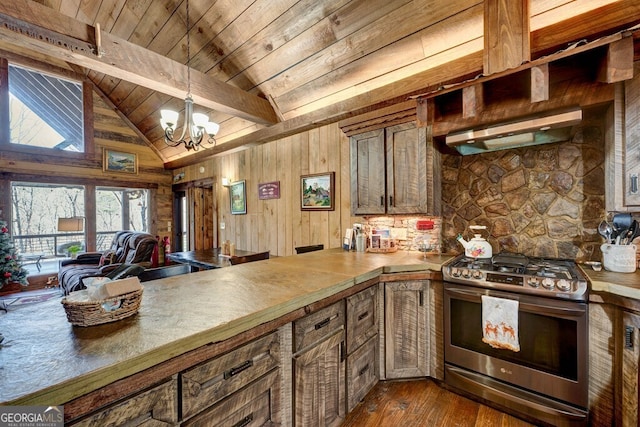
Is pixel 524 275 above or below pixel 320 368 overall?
above

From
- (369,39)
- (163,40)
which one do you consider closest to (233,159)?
(163,40)

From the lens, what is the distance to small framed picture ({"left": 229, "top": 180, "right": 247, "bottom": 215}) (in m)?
4.62

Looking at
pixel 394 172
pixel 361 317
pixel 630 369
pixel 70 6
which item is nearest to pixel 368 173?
pixel 394 172

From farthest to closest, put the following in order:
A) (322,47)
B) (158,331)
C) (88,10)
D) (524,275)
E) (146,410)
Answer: (88,10) < (322,47) < (524,275) < (158,331) < (146,410)

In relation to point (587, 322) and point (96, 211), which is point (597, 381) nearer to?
point (587, 322)

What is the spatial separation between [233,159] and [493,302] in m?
4.38

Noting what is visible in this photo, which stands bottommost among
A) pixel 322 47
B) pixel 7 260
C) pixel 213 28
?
pixel 7 260

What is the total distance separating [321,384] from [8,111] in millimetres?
6913

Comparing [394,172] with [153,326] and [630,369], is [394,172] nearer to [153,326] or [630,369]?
[630,369]

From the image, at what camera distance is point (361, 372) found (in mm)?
1863

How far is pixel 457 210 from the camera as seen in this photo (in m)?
2.67

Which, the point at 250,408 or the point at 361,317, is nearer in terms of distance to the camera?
the point at 250,408

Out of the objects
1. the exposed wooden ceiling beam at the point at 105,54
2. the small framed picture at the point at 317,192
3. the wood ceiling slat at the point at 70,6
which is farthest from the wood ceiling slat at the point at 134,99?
the small framed picture at the point at 317,192

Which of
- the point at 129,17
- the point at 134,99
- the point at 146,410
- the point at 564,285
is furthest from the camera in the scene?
the point at 134,99
